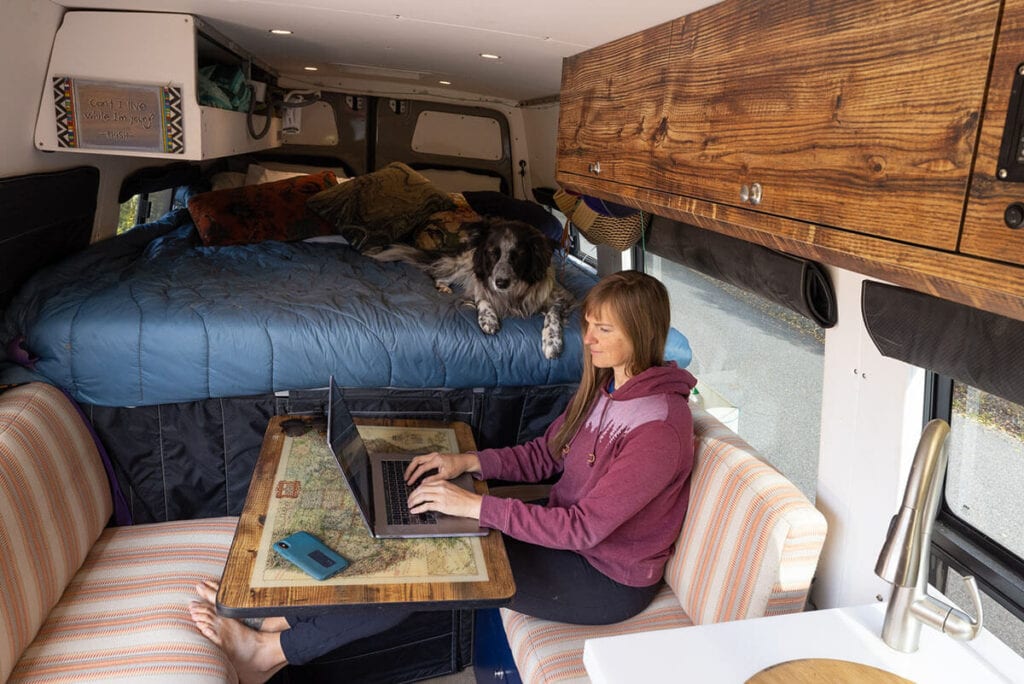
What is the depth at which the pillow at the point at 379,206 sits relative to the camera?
12.8 ft

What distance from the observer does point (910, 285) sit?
0.98 metres

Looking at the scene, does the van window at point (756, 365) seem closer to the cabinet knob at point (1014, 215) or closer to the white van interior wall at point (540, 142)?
the white van interior wall at point (540, 142)

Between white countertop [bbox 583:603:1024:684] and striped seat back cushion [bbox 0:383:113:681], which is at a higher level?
white countertop [bbox 583:603:1024:684]

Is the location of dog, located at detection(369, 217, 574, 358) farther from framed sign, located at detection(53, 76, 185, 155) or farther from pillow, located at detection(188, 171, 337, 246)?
framed sign, located at detection(53, 76, 185, 155)

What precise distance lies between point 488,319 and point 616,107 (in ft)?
3.53

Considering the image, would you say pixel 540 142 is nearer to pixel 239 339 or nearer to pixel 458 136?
pixel 458 136

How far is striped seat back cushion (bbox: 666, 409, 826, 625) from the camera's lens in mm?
1674

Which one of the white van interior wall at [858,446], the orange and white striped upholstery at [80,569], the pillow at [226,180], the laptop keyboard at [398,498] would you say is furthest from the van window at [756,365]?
the pillow at [226,180]

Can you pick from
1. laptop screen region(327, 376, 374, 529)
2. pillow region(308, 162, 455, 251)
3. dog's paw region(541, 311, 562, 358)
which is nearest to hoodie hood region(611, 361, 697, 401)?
laptop screen region(327, 376, 374, 529)

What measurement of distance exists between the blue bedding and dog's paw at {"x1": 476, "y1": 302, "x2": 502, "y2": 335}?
3 centimetres

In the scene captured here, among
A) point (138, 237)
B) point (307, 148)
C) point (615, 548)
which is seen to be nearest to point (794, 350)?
point (615, 548)

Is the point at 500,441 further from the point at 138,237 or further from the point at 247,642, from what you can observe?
the point at 138,237

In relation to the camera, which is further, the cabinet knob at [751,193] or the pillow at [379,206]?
the pillow at [379,206]

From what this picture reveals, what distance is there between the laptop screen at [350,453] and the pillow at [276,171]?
307 cm
